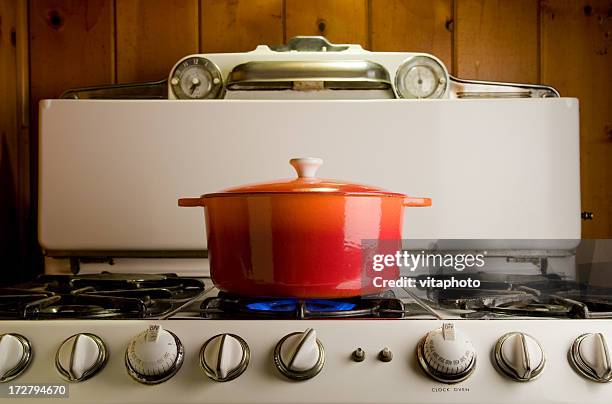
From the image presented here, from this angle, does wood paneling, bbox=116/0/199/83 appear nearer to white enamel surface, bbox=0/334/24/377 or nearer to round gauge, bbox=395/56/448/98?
round gauge, bbox=395/56/448/98

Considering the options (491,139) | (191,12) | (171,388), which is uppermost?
(191,12)

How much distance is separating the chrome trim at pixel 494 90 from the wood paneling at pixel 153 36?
0.55 meters

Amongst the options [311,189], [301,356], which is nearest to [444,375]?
[301,356]

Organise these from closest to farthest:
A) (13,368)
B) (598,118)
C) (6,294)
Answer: (13,368) → (6,294) → (598,118)

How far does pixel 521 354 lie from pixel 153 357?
0.35m

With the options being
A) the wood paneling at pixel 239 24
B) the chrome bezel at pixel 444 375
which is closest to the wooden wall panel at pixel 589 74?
the wood paneling at pixel 239 24

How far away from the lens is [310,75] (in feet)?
3.47

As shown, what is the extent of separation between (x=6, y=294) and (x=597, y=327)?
684 mm

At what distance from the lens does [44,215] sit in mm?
1036

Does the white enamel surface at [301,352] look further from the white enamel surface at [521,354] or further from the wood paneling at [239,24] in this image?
the wood paneling at [239,24]

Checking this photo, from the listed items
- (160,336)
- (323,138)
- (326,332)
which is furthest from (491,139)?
(160,336)

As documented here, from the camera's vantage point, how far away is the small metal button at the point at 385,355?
22.5 inches

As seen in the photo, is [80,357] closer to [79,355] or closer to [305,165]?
[79,355]

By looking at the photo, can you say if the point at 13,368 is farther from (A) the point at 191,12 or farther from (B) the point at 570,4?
(B) the point at 570,4
